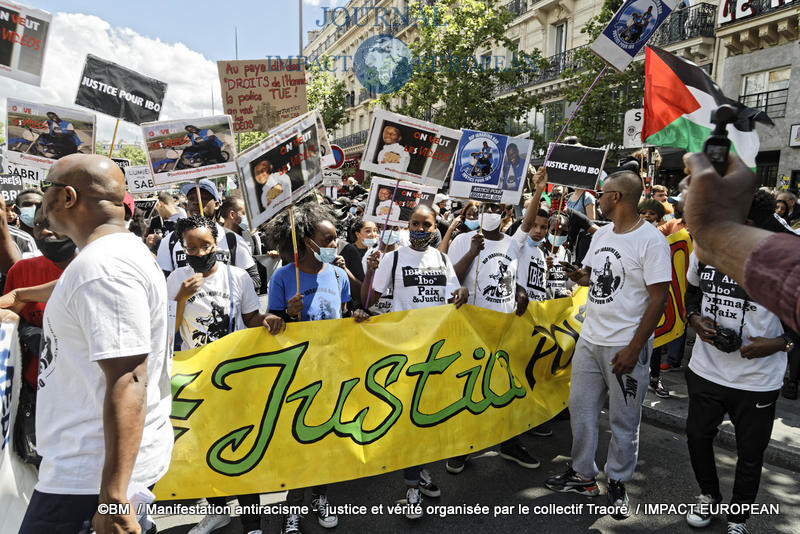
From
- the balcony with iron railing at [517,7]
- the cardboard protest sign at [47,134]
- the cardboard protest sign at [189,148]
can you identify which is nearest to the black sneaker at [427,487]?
the cardboard protest sign at [189,148]

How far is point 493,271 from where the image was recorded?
13.6 ft

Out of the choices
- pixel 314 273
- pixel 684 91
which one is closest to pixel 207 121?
pixel 314 273

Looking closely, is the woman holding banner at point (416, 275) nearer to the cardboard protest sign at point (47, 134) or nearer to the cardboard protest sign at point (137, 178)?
the cardboard protest sign at point (47, 134)

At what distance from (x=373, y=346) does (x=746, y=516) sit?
2.48 meters

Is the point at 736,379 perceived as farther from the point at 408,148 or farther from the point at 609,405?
the point at 408,148

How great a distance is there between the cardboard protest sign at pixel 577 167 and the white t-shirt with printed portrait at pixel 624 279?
5.18 feet

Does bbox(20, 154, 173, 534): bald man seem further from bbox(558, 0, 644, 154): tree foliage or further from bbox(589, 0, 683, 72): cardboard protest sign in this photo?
bbox(558, 0, 644, 154): tree foliage

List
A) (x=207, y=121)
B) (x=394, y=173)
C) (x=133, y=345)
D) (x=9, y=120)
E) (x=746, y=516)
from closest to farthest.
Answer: (x=133, y=345)
(x=746, y=516)
(x=394, y=173)
(x=207, y=121)
(x=9, y=120)

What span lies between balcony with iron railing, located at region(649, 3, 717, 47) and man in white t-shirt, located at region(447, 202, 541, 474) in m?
17.4

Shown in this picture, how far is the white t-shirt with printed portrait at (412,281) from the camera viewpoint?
12.5ft

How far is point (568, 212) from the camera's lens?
263 inches

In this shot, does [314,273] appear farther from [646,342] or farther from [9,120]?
[9,120]

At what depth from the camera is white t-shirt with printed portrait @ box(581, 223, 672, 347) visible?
3.24 metres

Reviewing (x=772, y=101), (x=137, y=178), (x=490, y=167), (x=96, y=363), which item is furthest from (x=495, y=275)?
(x=772, y=101)
